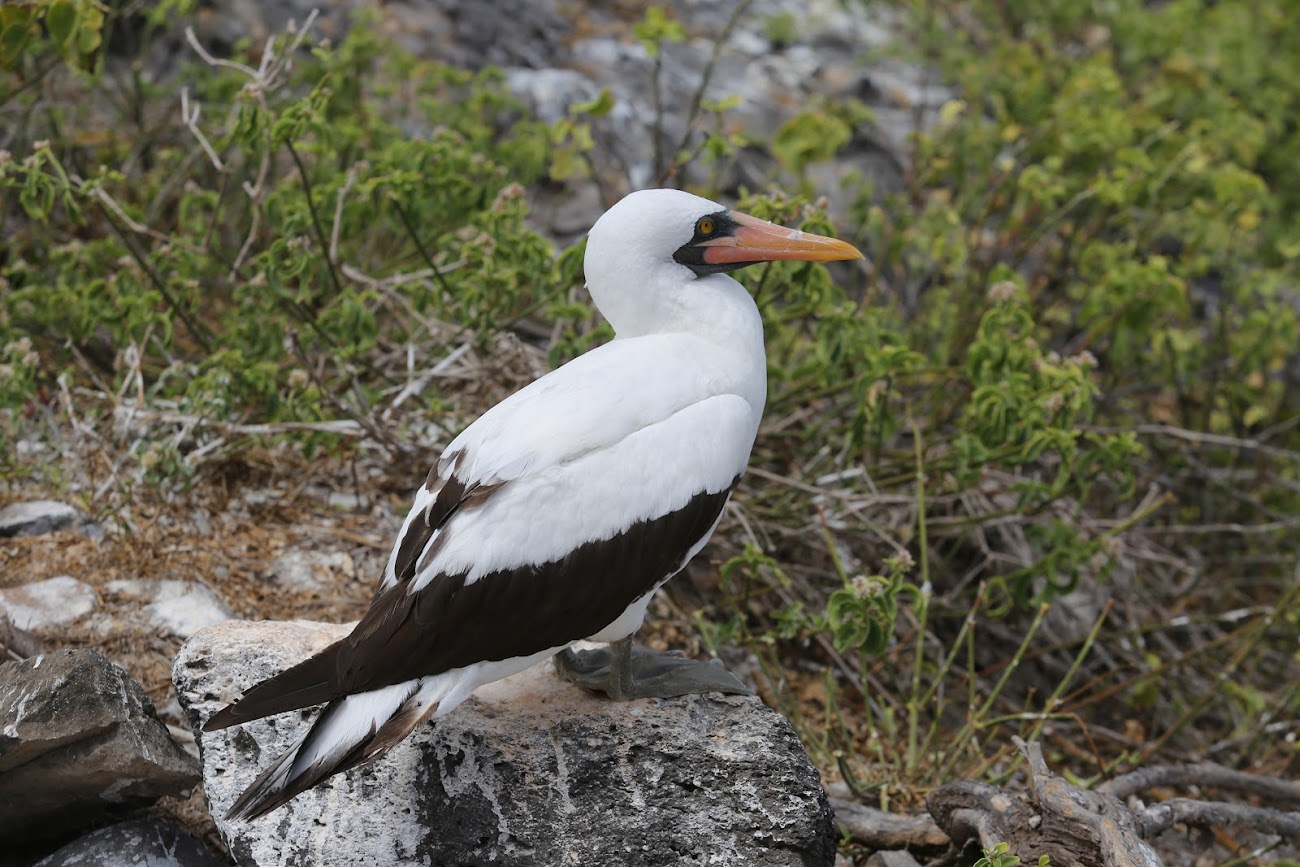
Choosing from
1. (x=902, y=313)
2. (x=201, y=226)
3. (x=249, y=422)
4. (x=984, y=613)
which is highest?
(x=201, y=226)

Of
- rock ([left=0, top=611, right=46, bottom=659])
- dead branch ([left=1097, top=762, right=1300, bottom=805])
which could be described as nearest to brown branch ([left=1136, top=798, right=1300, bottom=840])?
dead branch ([left=1097, top=762, right=1300, bottom=805])

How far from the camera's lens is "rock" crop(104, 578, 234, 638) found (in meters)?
3.43

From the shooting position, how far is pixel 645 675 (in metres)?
2.98

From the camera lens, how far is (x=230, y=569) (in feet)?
12.1

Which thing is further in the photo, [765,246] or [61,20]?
[61,20]

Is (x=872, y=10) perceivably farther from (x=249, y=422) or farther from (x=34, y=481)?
(x=34, y=481)

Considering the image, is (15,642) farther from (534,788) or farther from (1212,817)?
(1212,817)

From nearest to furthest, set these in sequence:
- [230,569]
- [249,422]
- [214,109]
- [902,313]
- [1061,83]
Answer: [230,569], [249,422], [214,109], [902,313], [1061,83]

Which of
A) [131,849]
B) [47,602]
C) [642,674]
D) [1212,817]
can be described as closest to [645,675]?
[642,674]

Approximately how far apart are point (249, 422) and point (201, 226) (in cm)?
82

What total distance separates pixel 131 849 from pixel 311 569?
118cm

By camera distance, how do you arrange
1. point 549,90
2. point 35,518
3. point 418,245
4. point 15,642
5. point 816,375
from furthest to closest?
point 549,90
point 816,375
point 418,245
point 35,518
point 15,642

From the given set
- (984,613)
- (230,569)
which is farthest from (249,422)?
(984,613)

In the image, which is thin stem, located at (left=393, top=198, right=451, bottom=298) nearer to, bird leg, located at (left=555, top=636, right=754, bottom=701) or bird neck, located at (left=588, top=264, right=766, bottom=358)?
bird neck, located at (left=588, top=264, right=766, bottom=358)
